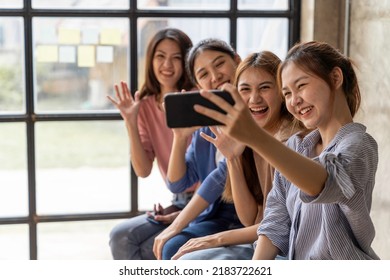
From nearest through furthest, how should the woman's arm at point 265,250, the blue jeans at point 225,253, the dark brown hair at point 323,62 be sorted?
the dark brown hair at point 323,62 < the woman's arm at point 265,250 < the blue jeans at point 225,253

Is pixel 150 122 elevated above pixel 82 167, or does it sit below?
above

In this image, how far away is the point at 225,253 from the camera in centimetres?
215

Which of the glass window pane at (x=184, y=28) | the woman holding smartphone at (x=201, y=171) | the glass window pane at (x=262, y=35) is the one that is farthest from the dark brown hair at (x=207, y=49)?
the glass window pane at (x=262, y=35)

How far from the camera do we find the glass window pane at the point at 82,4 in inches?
114

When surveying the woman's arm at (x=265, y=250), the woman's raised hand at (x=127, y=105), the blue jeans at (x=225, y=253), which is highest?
the woman's raised hand at (x=127, y=105)

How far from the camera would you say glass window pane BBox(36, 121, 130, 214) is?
9.84ft

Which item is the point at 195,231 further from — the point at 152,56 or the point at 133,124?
the point at 152,56

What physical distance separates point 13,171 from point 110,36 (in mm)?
688

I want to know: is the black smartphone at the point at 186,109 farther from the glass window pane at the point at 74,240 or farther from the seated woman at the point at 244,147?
the glass window pane at the point at 74,240

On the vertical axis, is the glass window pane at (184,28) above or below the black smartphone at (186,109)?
above

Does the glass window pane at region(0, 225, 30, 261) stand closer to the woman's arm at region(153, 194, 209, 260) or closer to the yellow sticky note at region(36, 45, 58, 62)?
the yellow sticky note at region(36, 45, 58, 62)

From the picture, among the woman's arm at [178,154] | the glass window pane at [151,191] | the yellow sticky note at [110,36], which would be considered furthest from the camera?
the glass window pane at [151,191]

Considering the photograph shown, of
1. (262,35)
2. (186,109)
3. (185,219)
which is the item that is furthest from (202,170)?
(186,109)

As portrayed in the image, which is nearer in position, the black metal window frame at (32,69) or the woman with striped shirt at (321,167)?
the woman with striped shirt at (321,167)
